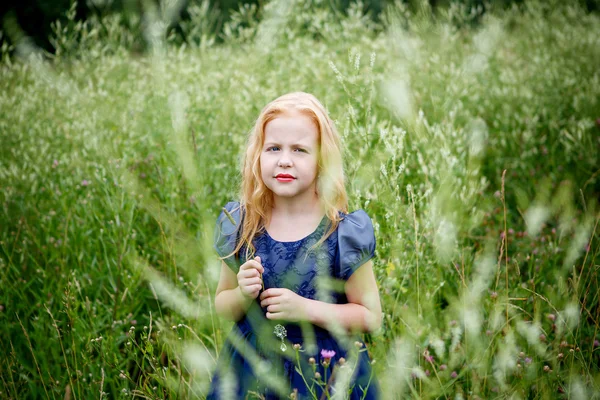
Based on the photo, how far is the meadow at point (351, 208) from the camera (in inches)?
67.2

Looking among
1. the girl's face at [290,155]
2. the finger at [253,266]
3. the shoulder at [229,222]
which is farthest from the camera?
the shoulder at [229,222]

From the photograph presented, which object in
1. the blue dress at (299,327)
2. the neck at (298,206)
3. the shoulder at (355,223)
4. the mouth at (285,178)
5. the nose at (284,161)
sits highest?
the nose at (284,161)

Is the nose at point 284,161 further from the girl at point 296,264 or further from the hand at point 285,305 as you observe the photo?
the hand at point 285,305

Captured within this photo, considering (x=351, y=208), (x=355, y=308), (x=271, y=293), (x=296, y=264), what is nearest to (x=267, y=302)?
(x=271, y=293)

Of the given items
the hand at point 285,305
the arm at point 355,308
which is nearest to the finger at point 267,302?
the hand at point 285,305

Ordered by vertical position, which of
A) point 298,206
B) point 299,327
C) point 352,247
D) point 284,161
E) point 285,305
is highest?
point 284,161

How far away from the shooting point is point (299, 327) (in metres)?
1.57

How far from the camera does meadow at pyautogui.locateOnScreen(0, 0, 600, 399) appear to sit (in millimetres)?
1706

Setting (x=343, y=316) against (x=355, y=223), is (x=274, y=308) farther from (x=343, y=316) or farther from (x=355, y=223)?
(x=355, y=223)

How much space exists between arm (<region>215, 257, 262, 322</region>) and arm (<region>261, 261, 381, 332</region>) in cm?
7

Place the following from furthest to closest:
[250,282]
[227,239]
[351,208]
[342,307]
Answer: [351,208], [227,239], [342,307], [250,282]

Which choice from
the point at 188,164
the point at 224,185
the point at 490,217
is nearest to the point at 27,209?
the point at 224,185

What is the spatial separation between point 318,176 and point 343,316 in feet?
1.35

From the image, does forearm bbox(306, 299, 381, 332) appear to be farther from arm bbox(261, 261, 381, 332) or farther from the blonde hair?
the blonde hair
